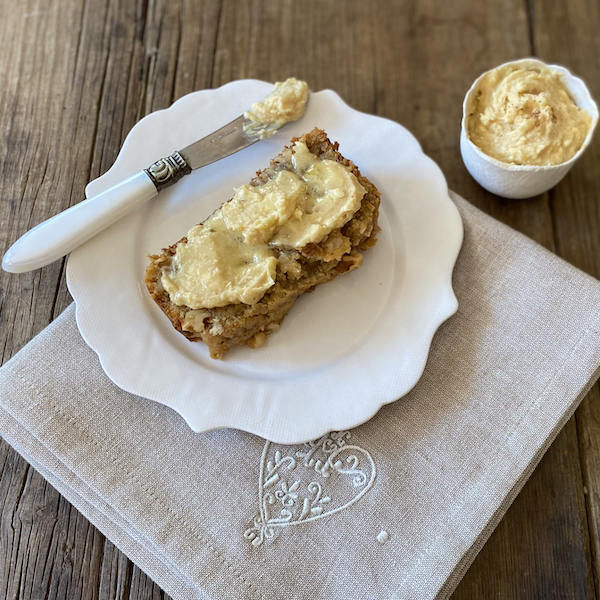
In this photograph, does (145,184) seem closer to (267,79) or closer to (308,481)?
(267,79)

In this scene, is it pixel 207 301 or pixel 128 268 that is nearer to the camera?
pixel 207 301

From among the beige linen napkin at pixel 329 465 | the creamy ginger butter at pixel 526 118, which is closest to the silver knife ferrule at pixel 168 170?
the beige linen napkin at pixel 329 465

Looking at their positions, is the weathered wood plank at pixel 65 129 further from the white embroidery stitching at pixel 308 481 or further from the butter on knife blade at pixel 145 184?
the white embroidery stitching at pixel 308 481

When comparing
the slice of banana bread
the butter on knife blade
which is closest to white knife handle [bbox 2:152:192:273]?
the butter on knife blade

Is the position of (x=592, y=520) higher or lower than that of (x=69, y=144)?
lower

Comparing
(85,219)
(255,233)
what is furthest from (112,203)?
(255,233)

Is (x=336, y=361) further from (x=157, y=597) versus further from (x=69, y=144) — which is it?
(x=69, y=144)

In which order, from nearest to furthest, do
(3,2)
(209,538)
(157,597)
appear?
(209,538) < (157,597) < (3,2)

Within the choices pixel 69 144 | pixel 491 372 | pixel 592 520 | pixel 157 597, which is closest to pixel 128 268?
pixel 69 144
